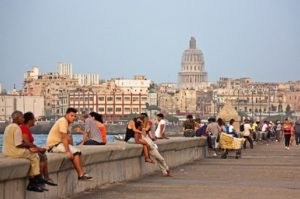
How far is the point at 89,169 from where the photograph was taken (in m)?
17.6

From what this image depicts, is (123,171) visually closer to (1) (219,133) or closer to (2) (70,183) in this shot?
(2) (70,183)

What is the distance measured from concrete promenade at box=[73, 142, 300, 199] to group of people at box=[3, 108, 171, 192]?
606 mm

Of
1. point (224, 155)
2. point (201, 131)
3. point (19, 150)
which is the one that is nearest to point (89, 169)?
point (19, 150)

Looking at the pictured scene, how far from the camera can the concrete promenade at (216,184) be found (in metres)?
17.2

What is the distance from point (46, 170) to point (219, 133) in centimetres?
1684

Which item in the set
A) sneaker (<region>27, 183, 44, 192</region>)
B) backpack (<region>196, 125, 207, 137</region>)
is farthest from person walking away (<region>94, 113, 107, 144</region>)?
backpack (<region>196, 125, 207, 137</region>)

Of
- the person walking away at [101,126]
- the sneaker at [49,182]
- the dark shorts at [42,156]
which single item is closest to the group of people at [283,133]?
the person walking away at [101,126]

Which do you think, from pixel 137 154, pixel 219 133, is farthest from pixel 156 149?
pixel 219 133

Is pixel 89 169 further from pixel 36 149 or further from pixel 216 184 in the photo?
pixel 36 149

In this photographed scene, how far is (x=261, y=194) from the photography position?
17422 millimetres

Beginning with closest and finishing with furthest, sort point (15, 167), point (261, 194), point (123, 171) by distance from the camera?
1. point (15, 167)
2. point (261, 194)
3. point (123, 171)

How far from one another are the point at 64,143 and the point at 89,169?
1.75m

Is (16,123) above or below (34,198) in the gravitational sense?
above

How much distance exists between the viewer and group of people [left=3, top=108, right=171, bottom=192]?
46.6ft
